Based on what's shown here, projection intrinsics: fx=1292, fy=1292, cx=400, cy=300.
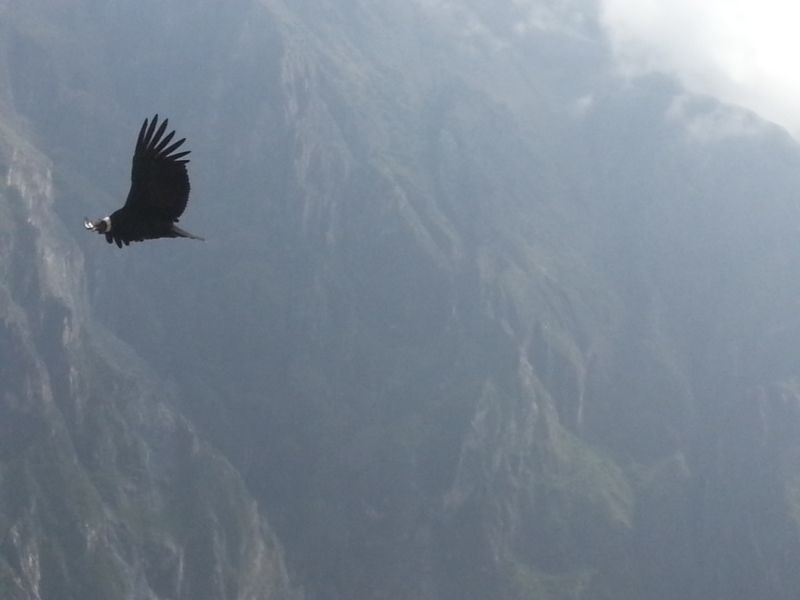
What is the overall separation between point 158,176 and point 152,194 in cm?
58

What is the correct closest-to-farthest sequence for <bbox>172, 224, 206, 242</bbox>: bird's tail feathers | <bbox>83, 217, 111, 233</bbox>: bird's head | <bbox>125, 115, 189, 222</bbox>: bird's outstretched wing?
<bbox>125, 115, 189, 222</bbox>: bird's outstretched wing < <bbox>83, 217, 111, 233</bbox>: bird's head < <bbox>172, 224, 206, 242</bbox>: bird's tail feathers

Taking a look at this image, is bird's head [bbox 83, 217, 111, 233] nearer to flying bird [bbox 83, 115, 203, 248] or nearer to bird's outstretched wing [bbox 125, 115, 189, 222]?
flying bird [bbox 83, 115, 203, 248]

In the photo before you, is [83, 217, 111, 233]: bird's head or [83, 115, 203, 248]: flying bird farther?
[83, 217, 111, 233]: bird's head

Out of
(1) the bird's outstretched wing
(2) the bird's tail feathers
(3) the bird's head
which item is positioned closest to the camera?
(1) the bird's outstretched wing

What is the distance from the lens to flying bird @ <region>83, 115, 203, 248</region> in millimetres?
36731

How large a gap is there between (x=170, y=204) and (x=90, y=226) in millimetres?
2421

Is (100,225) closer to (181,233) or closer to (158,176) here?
(158,176)

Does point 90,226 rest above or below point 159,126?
below

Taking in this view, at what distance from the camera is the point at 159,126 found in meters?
36.2

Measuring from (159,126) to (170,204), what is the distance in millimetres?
2684

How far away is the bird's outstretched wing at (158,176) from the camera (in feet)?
120

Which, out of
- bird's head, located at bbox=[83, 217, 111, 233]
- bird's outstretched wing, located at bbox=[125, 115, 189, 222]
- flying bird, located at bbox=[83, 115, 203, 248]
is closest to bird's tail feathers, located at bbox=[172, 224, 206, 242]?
flying bird, located at bbox=[83, 115, 203, 248]

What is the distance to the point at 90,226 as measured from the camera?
37.1 metres

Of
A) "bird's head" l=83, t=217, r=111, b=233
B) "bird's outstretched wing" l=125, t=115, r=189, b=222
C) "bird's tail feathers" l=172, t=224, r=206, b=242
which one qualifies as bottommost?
"bird's head" l=83, t=217, r=111, b=233
